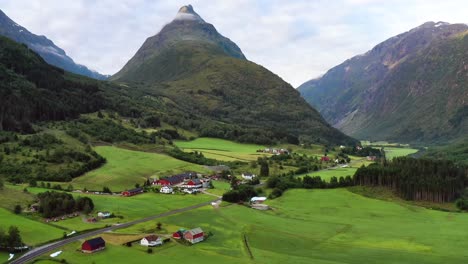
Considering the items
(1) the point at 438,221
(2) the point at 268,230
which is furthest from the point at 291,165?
(2) the point at 268,230

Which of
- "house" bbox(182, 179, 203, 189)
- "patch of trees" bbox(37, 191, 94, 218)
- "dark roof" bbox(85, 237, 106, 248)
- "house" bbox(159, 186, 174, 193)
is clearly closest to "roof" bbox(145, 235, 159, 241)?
"dark roof" bbox(85, 237, 106, 248)

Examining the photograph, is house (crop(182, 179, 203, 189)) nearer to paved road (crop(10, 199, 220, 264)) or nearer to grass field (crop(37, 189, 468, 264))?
grass field (crop(37, 189, 468, 264))

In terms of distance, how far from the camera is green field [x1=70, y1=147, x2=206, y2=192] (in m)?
139

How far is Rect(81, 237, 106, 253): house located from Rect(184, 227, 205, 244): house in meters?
14.6

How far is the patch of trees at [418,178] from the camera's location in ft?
458

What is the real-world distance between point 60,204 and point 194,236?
3370 centimetres

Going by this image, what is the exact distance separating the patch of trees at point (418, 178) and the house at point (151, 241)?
82.4 metres

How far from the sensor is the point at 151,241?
84.9m

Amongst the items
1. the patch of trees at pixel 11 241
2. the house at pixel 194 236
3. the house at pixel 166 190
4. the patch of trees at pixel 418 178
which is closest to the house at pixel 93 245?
the patch of trees at pixel 11 241

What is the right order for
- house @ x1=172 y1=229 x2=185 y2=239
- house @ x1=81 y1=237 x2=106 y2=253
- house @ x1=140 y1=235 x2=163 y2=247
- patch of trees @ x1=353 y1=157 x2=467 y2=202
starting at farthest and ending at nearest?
patch of trees @ x1=353 y1=157 x2=467 y2=202 < house @ x1=172 y1=229 x2=185 y2=239 < house @ x1=140 y1=235 x2=163 y2=247 < house @ x1=81 y1=237 x2=106 y2=253

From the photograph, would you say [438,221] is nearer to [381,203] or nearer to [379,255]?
[381,203]

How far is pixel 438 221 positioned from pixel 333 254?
43.7 metres

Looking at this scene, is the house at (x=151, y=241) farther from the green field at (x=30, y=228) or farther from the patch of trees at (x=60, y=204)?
the patch of trees at (x=60, y=204)

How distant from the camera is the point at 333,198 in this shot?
13575 cm
